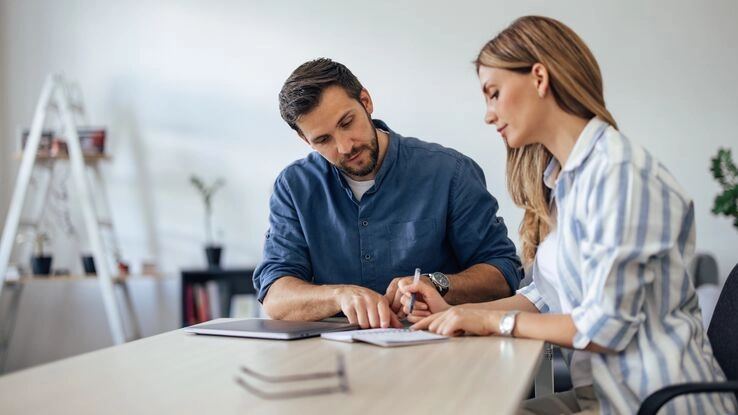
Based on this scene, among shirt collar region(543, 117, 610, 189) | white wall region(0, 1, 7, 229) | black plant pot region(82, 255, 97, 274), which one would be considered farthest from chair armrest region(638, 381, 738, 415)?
white wall region(0, 1, 7, 229)

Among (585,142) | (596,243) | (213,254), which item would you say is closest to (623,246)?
(596,243)

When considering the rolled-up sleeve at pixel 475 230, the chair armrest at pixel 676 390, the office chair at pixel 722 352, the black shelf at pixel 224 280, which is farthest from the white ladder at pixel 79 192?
the chair armrest at pixel 676 390

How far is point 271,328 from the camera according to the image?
1648mm

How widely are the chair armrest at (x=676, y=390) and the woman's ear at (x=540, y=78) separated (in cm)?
54

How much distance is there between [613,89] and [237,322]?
3.20 meters

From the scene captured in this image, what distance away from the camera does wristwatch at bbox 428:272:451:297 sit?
1.91 metres

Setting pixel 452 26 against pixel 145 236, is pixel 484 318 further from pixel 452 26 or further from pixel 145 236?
pixel 145 236

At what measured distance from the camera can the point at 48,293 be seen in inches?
201

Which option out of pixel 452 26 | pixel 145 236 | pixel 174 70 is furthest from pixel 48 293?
pixel 452 26

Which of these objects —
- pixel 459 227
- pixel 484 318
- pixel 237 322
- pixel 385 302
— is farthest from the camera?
pixel 459 227

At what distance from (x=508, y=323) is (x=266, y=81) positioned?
3.67 m

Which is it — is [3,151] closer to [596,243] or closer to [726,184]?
[726,184]

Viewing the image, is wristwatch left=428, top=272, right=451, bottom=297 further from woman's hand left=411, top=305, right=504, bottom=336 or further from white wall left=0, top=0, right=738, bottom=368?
white wall left=0, top=0, right=738, bottom=368

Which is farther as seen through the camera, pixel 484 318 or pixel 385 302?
pixel 385 302
